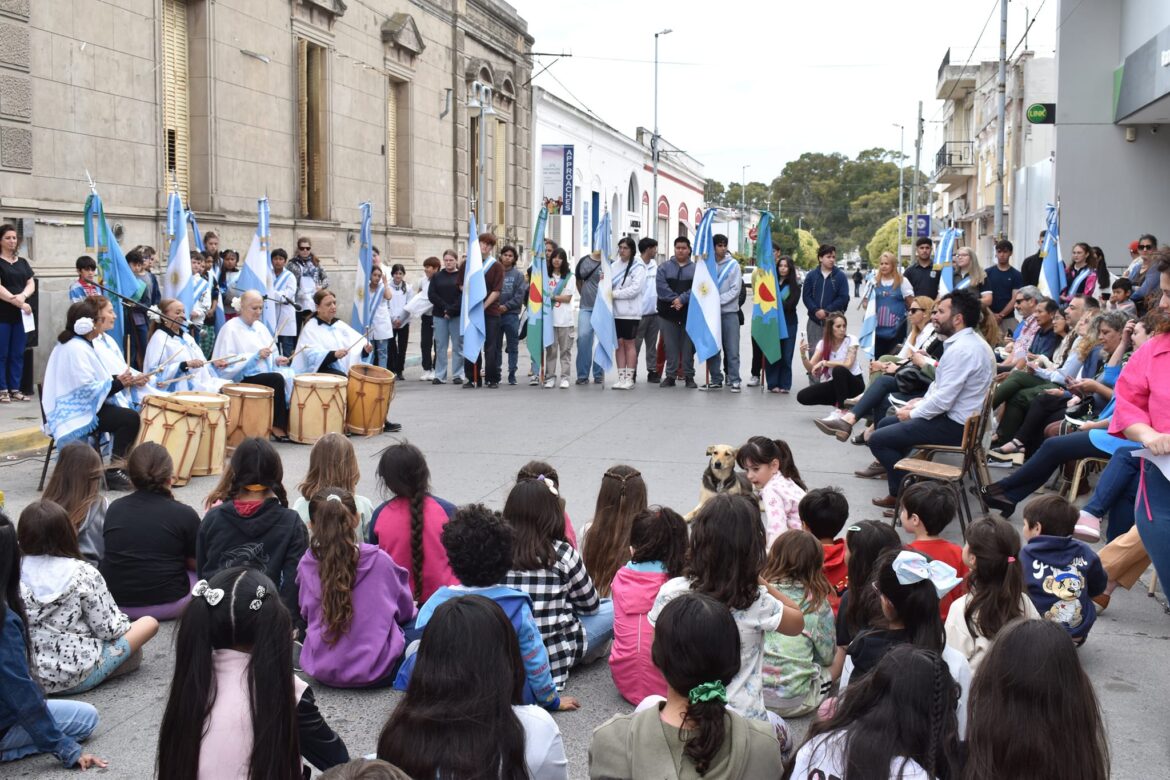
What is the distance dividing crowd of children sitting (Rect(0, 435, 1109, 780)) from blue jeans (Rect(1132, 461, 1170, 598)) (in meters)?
0.48

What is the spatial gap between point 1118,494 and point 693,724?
17.0 feet

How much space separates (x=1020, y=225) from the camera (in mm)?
32156

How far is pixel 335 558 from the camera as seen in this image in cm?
537

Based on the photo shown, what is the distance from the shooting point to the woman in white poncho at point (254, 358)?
12078 millimetres

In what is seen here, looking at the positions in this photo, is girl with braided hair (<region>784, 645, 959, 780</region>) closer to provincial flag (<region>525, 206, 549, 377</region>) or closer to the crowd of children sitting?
the crowd of children sitting

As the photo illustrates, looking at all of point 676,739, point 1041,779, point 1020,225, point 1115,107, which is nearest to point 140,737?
point 676,739

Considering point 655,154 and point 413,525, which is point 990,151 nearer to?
point 655,154

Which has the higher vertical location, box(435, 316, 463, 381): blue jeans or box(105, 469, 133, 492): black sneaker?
box(435, 316, 463, 381): blue jeans

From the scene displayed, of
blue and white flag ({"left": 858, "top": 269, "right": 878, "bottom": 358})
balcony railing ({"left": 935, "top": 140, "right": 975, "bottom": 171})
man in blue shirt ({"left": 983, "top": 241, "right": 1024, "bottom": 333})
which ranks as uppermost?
balcony railing ({"left": 935, "top": 140, "right": 975, "bottom": 171})

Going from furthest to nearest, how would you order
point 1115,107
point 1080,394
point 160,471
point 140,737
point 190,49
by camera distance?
point 1115,107 → point 190,49 → point 1080,394 → point 160,471 → point 140,737

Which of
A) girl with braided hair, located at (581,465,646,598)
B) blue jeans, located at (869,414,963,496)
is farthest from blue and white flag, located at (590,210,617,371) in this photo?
girl with braided hair, located at (581,465,646,598)

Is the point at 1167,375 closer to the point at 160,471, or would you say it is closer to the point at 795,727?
the point at 795,727

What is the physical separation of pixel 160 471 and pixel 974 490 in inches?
254

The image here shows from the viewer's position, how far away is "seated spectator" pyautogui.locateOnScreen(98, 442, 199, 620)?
6152mm
